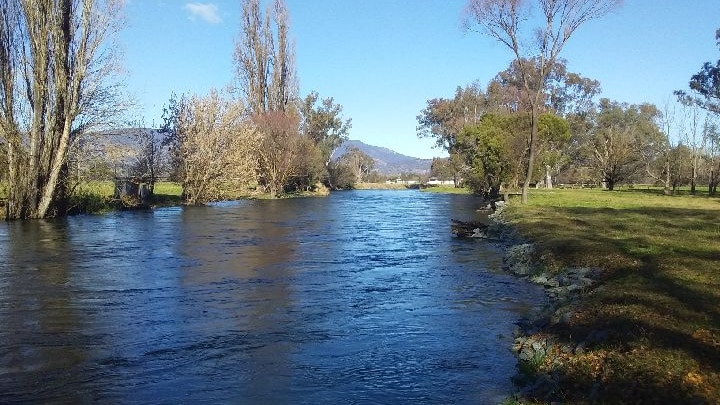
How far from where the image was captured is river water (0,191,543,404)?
22.6 feet

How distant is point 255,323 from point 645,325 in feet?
20.6

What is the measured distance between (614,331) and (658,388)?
1756 millimetres

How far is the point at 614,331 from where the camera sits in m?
7.21

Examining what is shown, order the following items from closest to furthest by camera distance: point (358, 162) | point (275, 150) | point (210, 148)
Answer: point (210, 148), point (275, 150), point (358, 162)

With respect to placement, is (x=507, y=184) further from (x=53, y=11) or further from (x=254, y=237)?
(x=53, y=11)

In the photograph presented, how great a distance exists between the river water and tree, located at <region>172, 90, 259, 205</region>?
28.7 m

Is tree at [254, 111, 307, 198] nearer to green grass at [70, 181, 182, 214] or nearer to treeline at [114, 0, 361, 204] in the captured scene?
treeline at [114, 0, 361, 204]

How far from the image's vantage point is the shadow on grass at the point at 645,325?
222 inches

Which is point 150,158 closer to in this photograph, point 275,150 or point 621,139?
point 275,150

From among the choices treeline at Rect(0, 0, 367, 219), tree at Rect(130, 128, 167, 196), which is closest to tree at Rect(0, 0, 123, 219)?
treeline at Rect(0, 0, 367, 219)

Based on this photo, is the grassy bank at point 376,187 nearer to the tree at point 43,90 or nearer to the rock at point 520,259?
the tree at point 43,90

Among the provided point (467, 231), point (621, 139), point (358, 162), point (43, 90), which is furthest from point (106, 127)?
point (358, 162)

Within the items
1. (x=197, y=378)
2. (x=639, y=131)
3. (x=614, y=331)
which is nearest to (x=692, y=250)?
(x=614, y=331)

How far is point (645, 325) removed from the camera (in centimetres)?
717
